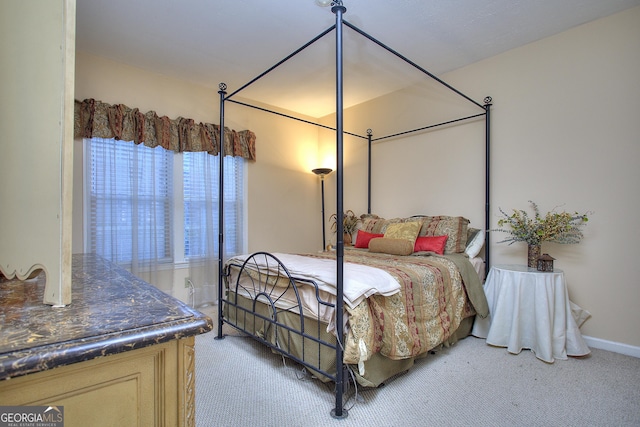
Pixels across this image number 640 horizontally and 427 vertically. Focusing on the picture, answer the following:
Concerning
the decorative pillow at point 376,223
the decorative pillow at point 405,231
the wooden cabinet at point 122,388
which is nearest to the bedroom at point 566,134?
the decorative pillow at point 376,223

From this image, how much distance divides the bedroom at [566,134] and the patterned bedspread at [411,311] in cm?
85

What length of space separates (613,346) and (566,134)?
5.54ft

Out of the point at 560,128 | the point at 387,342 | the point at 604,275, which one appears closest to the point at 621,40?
the point at 560,128

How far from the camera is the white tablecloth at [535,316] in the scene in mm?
2279

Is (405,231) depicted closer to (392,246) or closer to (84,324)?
(392,246)

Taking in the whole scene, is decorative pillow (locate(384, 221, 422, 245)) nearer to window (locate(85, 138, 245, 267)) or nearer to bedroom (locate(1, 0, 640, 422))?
bedroom (locate(1, 0, 640, 422))

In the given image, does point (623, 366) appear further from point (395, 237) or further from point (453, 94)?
point (453, 94)

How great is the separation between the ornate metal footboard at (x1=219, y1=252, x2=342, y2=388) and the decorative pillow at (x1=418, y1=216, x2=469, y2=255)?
1.56 m

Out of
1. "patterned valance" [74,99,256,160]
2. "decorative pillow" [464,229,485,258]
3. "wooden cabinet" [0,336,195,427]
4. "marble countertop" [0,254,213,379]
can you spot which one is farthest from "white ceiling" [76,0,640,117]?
"wooden cabinet" [0,336,195,427]

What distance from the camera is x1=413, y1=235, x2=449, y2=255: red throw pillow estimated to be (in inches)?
111

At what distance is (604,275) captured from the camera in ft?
8.01

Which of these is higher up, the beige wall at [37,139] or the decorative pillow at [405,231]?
the beige wall at [37,139]

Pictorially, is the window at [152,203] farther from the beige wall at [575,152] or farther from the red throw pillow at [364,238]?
the beige wall at [575,152]

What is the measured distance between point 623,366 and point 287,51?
3578mm
